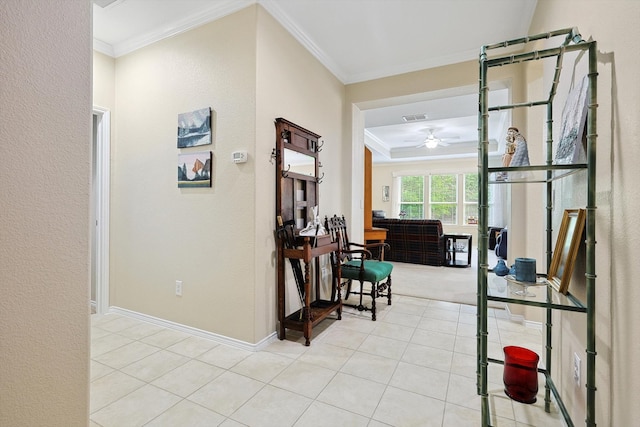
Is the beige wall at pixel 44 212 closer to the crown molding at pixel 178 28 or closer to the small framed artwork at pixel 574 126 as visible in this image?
the crown molding at pixel 178 28

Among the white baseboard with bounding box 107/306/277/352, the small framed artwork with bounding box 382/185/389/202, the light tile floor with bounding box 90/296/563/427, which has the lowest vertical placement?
the light tile floor with bounding box 90/296/563/427

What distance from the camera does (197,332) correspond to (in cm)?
268

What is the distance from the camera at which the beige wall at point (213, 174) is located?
243 cm

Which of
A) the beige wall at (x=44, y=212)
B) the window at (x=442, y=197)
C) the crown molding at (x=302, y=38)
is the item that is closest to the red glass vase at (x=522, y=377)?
the beige wall at (x=44, y=212)

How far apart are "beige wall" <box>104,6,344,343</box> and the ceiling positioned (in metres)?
0.12

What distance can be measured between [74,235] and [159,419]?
117 centimetres

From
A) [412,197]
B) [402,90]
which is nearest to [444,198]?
[412,197]

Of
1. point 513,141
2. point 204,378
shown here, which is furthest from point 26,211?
point 513,141

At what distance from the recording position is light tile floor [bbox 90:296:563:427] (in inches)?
65.3

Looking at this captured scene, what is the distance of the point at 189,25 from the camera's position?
2.70 metres

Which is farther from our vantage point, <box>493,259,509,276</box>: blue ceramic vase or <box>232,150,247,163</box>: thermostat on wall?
<box>232,150,247,163</box>: thermostat on wall

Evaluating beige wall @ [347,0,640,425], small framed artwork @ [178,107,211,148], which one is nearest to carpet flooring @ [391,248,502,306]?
beige wall @ [347,0,640,425]

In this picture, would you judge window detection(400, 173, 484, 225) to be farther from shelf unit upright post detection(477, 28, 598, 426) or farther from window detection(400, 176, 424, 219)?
shelf unit upright post detection(477, 28, 598, 426)

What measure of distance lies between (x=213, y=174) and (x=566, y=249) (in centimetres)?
237
